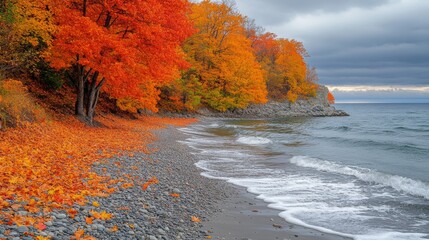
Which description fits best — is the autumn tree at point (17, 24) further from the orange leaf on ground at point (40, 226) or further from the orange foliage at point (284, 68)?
the orange foliage at point (284, 68)

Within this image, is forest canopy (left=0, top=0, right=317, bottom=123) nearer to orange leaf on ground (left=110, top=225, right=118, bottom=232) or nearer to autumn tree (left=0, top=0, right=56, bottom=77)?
autumn tree (left=0, top=0, right=56, bottom=77)

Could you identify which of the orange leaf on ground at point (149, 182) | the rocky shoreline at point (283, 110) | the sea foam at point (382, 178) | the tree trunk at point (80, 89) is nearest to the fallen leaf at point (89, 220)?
the orange leaf on ground at point (149, 182)

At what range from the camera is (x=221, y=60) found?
5334 cm

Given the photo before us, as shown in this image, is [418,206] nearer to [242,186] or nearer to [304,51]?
[242,186]

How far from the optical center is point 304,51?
8419 centimetres

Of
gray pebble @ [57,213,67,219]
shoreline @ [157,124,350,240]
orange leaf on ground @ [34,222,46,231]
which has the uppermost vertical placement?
orange leaf on ground @ [34,222,46,231]

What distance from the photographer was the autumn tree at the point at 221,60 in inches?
2041

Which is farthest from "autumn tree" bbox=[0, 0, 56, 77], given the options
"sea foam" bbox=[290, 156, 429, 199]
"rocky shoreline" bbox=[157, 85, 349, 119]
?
"rocky shoreline" bbox=[157, 85, 349, 119]

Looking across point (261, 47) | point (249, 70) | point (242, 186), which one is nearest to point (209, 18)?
point (249, 70)

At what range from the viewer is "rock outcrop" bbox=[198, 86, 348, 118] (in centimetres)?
5756

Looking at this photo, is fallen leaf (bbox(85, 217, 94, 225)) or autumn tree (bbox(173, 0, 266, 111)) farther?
autumn tree (bbox(173, 0, 266, 111))

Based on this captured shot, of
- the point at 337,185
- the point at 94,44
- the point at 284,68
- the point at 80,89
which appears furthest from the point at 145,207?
the point at 284,68

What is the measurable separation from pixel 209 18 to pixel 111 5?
37.0 meters

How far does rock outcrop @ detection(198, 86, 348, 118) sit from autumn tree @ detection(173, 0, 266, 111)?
2.37m
